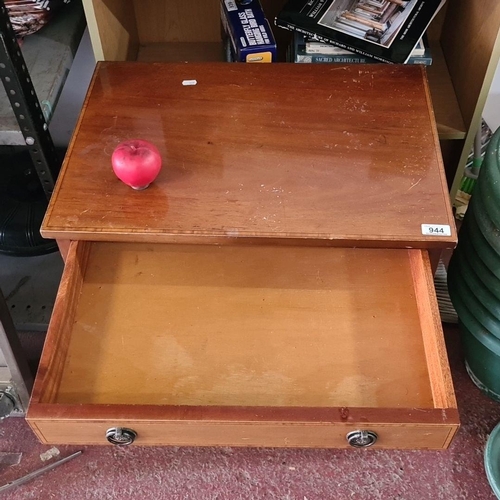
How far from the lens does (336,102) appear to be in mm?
983

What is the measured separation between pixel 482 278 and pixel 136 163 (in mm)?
582

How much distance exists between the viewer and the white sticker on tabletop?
2.56 feet

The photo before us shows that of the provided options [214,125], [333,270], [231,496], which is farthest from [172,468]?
[214,125]

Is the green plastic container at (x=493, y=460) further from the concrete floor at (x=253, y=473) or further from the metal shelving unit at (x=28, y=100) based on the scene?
the metal shelving unit at (x=28, y=100)

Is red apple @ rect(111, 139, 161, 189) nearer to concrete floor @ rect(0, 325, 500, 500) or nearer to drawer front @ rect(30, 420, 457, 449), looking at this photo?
drawer front @ rect(30, 420, 457, 449)

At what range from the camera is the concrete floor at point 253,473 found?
1.04 metres

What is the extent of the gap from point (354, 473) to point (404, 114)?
2.08 ft

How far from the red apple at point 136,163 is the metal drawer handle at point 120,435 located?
0.32 meters

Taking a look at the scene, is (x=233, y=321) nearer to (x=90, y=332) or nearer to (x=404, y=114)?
(x=90, y=332)

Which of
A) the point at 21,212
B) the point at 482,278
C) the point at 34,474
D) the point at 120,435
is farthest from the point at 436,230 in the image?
the point at 21,212

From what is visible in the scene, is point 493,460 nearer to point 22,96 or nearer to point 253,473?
point 253,473

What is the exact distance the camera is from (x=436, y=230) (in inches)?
30.9

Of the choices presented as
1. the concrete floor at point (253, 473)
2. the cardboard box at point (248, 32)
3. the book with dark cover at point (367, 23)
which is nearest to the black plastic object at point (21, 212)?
the concrete floor at point (253, 473)

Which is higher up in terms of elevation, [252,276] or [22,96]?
[22,96]
